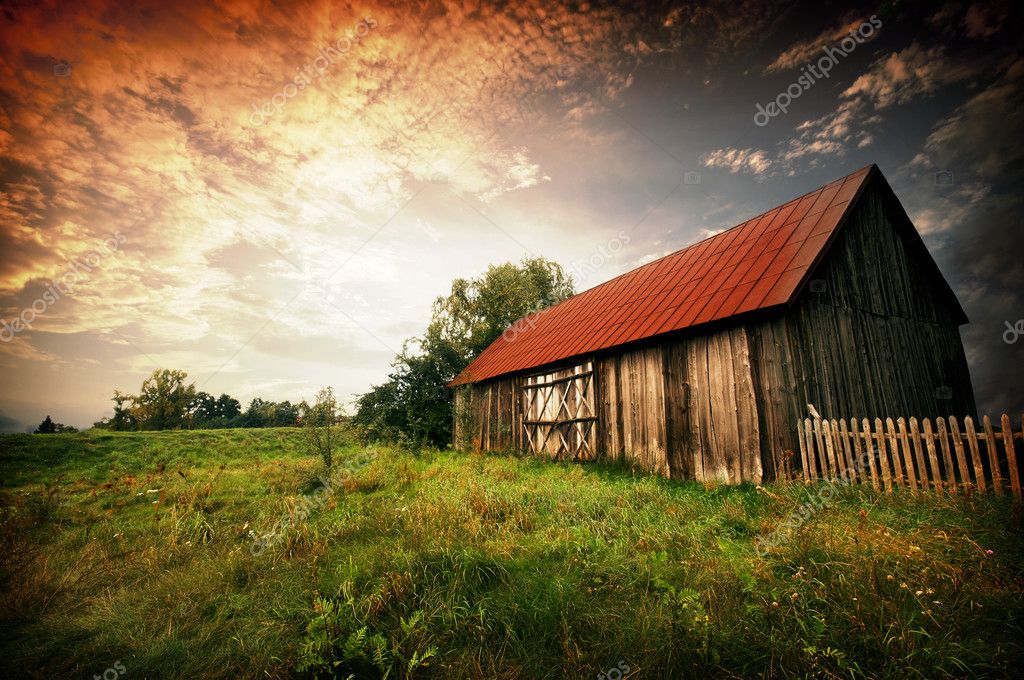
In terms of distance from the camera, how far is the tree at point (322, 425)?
9328mm

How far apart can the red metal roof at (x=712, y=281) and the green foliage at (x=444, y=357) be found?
5461mm

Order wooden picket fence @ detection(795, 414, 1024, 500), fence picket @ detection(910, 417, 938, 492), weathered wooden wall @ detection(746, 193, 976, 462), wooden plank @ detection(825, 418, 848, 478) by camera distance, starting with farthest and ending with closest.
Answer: weathered wooden wall @ detection(746, 193, 976, 462) < wooden plank @ detection(825, 418, 848, 478) < fence picket @ detection(910, 417, 938, 492) < wooden picket fence @ detection(795, 414, 1024, 500)

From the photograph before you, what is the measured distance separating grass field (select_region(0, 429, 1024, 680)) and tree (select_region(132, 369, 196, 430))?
48.0 meters

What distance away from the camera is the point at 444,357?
21859 millimetres

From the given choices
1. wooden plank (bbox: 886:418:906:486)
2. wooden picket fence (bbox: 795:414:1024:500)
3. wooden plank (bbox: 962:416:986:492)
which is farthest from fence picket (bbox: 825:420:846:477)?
wooden plank (bbox: 962:416:986:492)

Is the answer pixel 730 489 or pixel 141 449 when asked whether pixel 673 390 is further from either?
pixel 141 449

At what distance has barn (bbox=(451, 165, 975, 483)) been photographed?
8227 mm

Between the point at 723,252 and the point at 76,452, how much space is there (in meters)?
22.4

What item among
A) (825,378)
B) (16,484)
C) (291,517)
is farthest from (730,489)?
(16,484)

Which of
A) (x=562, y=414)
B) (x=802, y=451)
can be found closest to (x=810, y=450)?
(x=802, y=451)

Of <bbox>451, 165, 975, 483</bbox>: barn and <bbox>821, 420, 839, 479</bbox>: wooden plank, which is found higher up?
<bbox>451, 165, 975, 483</bbox>: barn

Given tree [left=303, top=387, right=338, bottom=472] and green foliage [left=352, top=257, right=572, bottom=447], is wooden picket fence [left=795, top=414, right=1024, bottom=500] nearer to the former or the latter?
tree [left=303, top=387, right=338, bottom=472]

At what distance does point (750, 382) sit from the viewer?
822 cm

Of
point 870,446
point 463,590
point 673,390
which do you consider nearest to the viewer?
point 463,590
